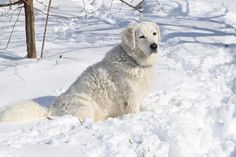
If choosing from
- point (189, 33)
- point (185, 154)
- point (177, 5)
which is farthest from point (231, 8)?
point (185, 154)

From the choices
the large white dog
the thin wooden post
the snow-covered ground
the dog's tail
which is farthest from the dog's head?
the thin wooden post

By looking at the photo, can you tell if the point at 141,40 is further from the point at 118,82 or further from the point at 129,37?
the point at 118,82

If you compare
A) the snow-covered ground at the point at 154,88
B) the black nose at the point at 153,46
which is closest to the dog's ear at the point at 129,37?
the black nose at the point at 153,46

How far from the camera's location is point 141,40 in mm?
5656

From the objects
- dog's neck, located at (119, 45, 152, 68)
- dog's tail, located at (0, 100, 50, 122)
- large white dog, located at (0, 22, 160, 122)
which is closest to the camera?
dog's tail, located at (0, 100, 50, 122)

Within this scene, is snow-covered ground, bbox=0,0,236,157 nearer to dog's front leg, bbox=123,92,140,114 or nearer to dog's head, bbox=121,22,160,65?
dog's front leg, bbox=123,92,140,114

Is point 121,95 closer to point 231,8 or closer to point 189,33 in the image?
point 189,33

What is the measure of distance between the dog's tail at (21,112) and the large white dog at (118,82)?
0.12 meters

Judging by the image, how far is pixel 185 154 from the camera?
4.11 metres

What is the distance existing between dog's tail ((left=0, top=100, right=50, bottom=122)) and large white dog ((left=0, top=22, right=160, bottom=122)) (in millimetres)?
123

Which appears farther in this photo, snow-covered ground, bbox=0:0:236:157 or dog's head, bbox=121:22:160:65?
dog's head, bbox=121:22:160:65

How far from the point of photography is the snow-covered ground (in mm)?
4168

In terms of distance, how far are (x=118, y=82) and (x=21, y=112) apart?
1.22 m

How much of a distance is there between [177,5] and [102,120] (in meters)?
8.12
